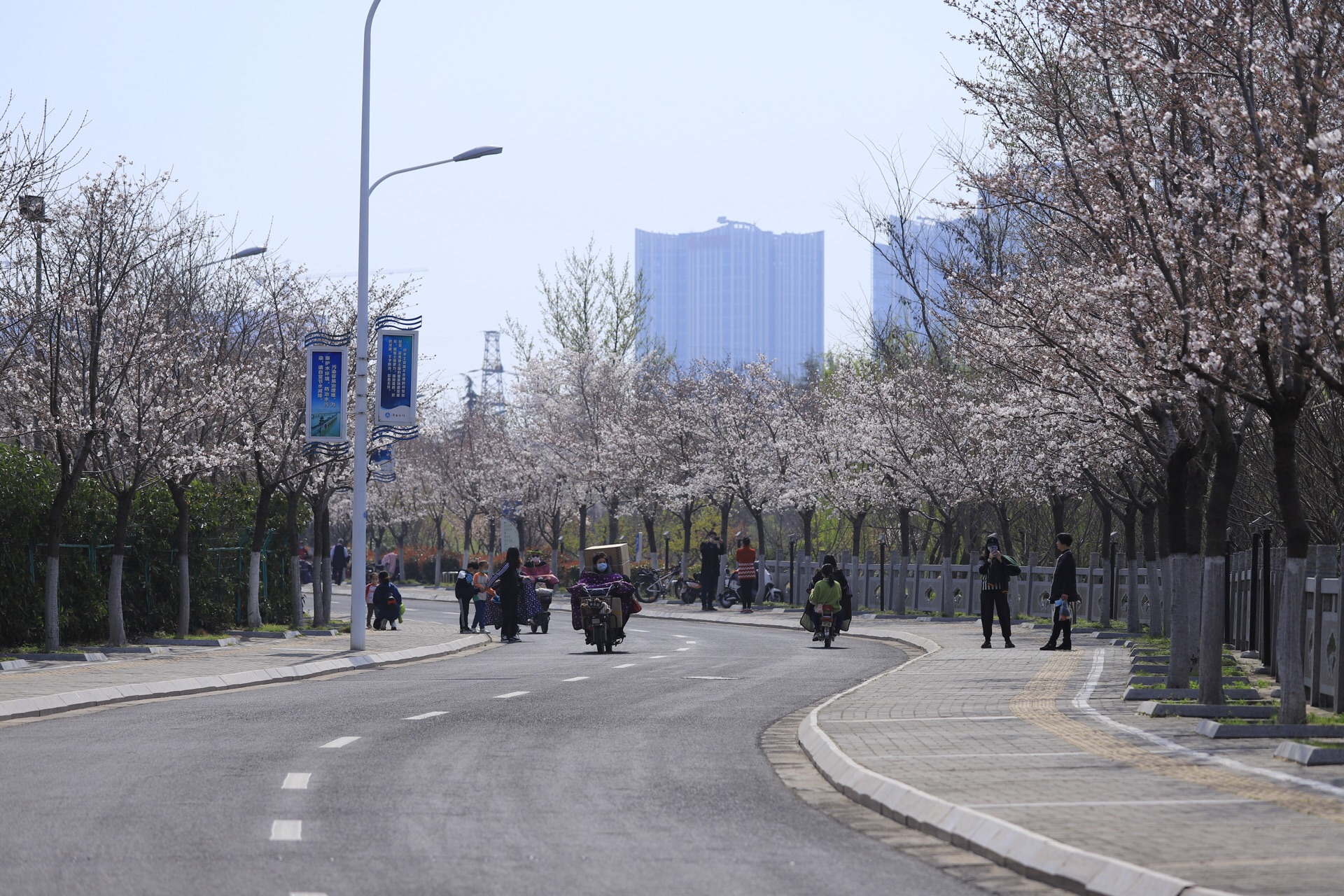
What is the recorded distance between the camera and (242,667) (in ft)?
75.5

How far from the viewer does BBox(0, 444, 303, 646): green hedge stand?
25.4 meters

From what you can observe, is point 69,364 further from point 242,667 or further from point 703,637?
Answer: point 703,637

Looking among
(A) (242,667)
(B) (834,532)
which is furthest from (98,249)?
(B) (834,532)

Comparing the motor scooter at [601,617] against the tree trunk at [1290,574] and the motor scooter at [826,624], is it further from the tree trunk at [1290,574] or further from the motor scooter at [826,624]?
the tree trunk at [1290,574]

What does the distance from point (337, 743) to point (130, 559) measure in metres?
17.5

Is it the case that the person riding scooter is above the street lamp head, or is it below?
below

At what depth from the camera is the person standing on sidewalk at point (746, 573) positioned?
47375 millimetres

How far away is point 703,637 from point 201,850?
26509 millimetres

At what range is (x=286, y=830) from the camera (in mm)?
9016

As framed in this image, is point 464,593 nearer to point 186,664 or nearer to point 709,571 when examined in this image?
point 186,664

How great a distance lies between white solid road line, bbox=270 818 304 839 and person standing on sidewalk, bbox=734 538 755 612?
38118 mm

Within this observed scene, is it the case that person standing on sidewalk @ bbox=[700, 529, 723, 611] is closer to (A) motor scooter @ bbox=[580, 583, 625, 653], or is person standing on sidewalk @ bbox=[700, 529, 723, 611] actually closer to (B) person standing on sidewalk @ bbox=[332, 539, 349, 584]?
(A) motor scooter @ bbox=[580, 583, 625, 653]

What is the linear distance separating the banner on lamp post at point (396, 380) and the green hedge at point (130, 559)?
16.5 feet

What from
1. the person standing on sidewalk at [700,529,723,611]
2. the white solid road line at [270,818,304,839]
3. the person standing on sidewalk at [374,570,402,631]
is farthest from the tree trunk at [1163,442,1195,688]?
the person standing on sidewalk at [700,529,723,611]
